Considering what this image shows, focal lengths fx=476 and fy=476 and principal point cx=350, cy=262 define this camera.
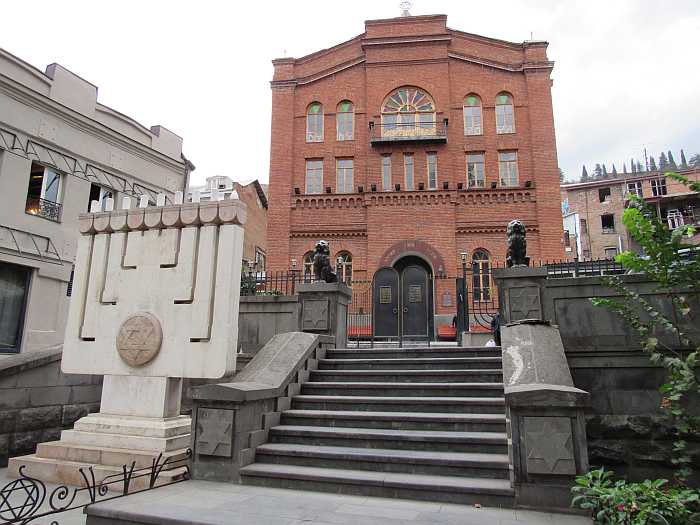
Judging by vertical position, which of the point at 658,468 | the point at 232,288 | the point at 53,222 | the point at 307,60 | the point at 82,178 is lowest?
the point at 658,468

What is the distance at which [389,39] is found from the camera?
24781 millimetres

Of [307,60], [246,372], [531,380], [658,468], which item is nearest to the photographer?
[531,380]

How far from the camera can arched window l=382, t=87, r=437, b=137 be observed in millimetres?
23734

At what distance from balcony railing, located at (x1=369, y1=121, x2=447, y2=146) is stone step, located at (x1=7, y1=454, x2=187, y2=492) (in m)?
19.7

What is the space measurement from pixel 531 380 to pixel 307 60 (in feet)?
77.6

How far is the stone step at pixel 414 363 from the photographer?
8234mm

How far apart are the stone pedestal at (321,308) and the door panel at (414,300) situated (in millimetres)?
3908

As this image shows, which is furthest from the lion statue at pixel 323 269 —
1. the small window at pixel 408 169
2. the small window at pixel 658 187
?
the small window at pixel 658 187

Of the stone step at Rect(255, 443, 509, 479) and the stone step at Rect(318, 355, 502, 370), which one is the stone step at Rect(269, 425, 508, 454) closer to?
the stone step at Rect(255, 443, 509, 479)

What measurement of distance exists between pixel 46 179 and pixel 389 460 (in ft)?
50.1

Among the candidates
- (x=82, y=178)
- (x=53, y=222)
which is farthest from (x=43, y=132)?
(x=53, y=222)

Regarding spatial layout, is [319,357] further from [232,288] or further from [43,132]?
[43,132]

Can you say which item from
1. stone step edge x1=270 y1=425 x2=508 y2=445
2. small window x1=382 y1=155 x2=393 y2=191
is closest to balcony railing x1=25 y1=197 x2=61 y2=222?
stone step edge x1=270 y1=425 x2=508 y2=445

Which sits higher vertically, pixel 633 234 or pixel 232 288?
pixel 633 234
